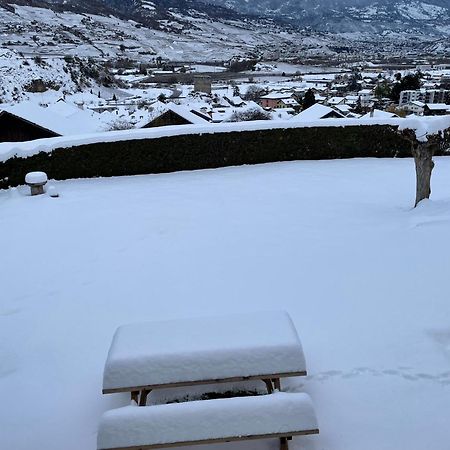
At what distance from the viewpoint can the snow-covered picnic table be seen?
115 inches

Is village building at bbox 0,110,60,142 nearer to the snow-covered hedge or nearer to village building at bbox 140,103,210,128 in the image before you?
the snow-covered hedge

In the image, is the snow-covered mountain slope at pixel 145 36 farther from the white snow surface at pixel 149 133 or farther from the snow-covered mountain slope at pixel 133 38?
the white snow surface at pixel 149 133

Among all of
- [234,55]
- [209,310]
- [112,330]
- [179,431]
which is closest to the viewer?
[179,431]

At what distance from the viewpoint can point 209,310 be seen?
481 cm

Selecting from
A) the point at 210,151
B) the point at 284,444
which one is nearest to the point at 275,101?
the point at 210,151

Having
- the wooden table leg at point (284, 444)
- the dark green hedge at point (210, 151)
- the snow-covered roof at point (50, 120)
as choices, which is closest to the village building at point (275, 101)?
the snow-covered roof at point (50, 120)

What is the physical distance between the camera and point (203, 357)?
296cm

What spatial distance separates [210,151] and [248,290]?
8.36m

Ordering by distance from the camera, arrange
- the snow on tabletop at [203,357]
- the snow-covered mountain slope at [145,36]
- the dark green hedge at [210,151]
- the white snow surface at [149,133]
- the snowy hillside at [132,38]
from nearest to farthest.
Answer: the snow on tabletop at [203,357]
the white snow surface at [149,133]
the dark green hedge at [210,151]
the snowy hillside at [132,38]
the snow-covered mountain slope at [145,36]

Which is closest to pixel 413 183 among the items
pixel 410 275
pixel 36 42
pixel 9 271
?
pixel 410 275

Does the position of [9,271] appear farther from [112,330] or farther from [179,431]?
[179,431]

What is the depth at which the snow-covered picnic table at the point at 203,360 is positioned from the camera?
2910mm

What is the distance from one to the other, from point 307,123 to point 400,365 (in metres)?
10.7

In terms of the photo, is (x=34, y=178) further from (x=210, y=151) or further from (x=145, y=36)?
(x=145, y=36)
